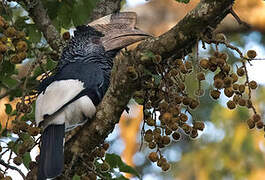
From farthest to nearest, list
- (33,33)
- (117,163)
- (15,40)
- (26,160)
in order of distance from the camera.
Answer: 1. (33,33)
2. (117,163)
3. (26,160)
4. (15,40)

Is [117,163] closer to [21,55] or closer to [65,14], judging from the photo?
[21,55]

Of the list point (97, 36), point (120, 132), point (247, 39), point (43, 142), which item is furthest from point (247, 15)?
point (43, 142)

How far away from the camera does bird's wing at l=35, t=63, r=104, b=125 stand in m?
2.94

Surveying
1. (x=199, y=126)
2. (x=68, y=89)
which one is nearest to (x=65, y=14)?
(x=68, y=89)

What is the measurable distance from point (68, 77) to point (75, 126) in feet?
1.08

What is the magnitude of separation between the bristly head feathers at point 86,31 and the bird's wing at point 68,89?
301 millimetres

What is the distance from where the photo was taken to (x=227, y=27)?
6.22 meters

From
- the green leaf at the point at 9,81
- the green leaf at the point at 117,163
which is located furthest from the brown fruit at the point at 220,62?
the green leaf at the point at 9,81

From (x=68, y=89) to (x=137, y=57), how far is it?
74cm

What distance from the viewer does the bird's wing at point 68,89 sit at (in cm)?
294

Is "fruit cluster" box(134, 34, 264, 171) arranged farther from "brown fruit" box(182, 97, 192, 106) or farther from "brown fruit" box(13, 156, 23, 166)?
"brown fruit" box(13, 156, 23, 166)

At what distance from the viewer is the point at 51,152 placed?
8.76 ft

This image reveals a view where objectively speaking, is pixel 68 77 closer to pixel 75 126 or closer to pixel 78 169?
pixel 75 126

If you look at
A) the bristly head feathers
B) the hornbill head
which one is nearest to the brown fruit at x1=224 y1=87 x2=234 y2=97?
the hornbill head
